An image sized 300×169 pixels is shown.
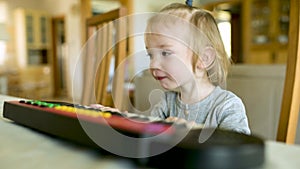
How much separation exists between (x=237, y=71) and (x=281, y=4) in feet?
12.9

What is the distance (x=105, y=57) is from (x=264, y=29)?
4595 millimetres

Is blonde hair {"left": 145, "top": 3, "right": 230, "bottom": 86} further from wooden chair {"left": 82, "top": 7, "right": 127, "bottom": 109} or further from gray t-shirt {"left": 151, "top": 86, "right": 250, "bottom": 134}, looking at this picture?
wooden chair {"left": 82, "top": 7, "right": 127, "bottom": 109}

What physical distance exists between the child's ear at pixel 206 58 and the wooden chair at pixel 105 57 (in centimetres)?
34

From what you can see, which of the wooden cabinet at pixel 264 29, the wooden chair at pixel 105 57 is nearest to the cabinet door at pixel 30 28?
the wooden cabinet at pixel 264 29

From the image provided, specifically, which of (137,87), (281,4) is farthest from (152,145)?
(281,4)

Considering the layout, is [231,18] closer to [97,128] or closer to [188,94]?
[188,94]

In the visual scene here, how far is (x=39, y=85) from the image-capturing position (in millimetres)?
6969

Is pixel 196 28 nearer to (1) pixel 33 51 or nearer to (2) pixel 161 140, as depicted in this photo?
(2) pixel 161 140

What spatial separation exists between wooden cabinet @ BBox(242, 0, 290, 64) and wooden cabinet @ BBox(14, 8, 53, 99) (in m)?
4.25

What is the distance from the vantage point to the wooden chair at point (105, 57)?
1.13 m

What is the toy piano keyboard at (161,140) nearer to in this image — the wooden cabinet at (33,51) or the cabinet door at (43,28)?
the wooden cabinet at (33,51)

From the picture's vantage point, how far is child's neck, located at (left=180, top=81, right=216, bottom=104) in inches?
33.3

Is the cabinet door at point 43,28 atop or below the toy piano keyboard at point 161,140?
atop

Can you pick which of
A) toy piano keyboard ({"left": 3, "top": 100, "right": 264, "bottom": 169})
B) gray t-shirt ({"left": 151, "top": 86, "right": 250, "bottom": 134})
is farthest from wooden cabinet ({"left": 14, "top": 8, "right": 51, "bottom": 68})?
toy piano keyboard ({"left": 3, "top": 100, "right": 264, "bottom": 169})
